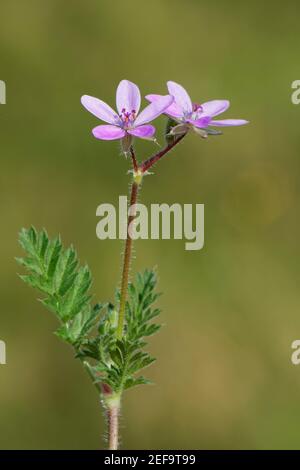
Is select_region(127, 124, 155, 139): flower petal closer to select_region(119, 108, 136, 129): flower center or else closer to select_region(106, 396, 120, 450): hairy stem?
select_region(119, 108, 136, 129): flower center

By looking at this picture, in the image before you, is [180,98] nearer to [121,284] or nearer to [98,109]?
[98,109]

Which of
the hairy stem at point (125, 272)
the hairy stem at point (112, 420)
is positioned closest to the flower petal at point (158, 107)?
the hairy stem at point (125, 272)

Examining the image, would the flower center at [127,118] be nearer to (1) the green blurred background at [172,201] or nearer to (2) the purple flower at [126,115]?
(2) the purple flower at [126,115]

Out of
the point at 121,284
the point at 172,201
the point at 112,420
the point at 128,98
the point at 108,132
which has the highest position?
the point at 172,201

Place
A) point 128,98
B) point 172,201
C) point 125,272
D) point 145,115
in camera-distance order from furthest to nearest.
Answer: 1. point 172,201
2. point 128,98
3. point 145,115
4. point 125,272

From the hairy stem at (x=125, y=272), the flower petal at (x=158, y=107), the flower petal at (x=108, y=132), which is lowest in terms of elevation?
the hairy stem at (x=125, y=272)

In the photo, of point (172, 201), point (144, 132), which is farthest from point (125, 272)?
point (172, 201)

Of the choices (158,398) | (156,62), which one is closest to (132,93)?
(158,398)
